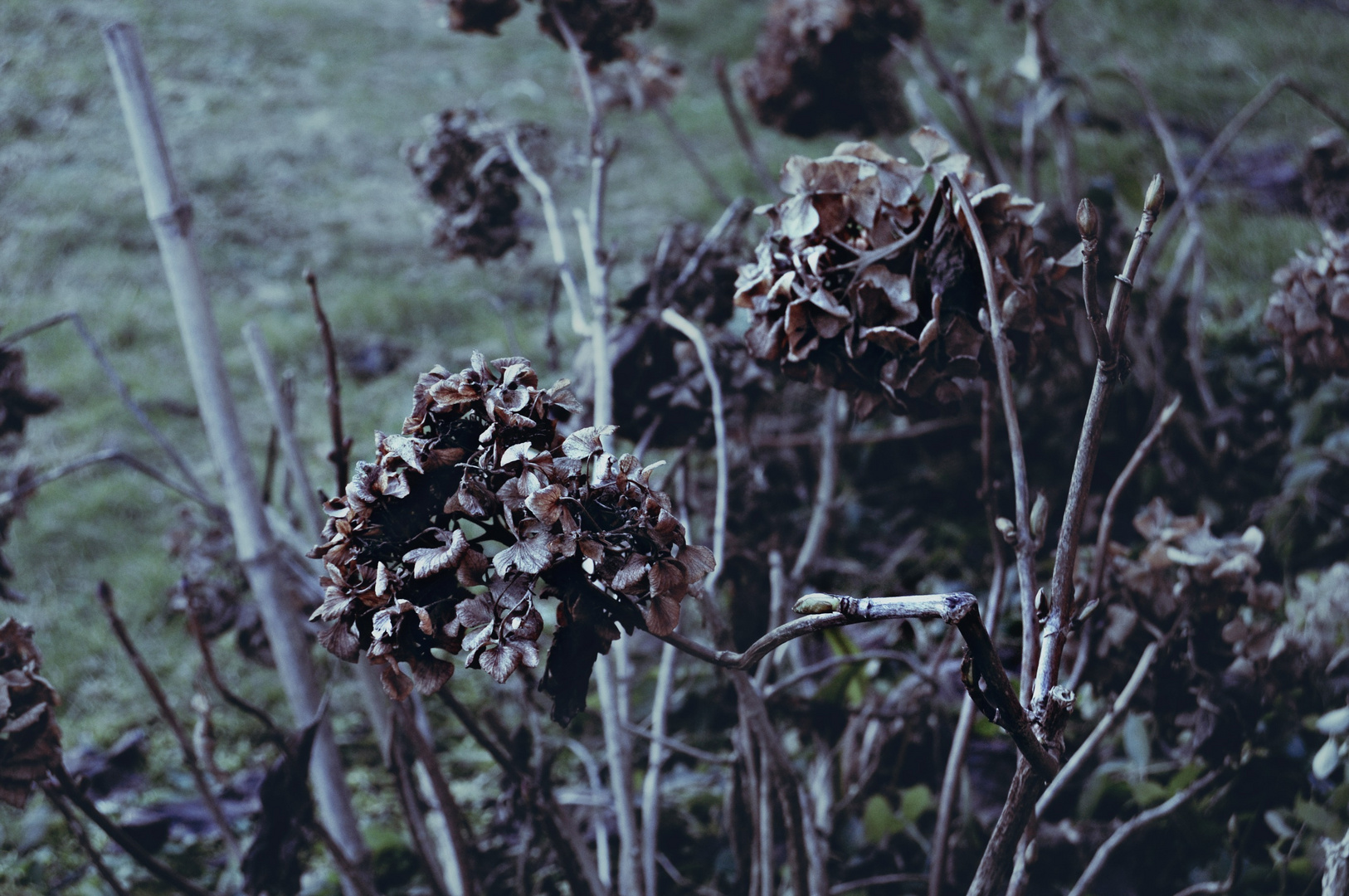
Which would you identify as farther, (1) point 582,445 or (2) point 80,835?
(2) point 80,835

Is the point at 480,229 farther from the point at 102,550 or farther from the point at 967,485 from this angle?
the point at 102,550

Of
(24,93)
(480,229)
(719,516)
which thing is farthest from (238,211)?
(719,516)

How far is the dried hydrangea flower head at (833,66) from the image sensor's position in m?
1.46

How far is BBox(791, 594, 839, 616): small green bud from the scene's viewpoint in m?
0.49

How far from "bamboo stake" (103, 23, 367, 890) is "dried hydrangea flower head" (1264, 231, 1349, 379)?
1094 mm

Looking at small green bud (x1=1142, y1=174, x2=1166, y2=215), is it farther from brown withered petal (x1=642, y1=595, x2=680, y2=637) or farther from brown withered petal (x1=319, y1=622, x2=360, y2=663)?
brown withered petal (x1=319, y1=622, x2=360, y2=663)

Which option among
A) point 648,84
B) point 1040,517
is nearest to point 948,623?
point 1040,517

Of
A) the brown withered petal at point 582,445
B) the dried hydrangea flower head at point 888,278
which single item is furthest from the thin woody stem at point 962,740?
the brown withered petal at point 582,445

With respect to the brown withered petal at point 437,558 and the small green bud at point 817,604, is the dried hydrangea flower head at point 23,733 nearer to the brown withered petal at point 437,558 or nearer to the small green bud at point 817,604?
the brown withered petal at point 437,558

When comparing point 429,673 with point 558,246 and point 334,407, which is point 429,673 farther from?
point 558,246

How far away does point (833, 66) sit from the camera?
1487mm

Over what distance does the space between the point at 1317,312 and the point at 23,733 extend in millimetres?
1265

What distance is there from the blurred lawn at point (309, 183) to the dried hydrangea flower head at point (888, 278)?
1.60ft

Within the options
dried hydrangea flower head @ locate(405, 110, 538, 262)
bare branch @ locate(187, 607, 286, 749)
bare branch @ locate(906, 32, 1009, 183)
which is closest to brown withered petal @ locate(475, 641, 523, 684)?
bare branch @ locate(187, 607, 286, 749)
